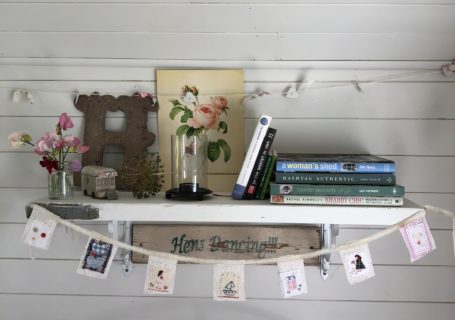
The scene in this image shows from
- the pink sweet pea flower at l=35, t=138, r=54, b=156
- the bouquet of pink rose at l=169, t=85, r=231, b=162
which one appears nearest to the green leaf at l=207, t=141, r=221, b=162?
the bouquet of pink rose at l=169, t=85, r=231, b=162

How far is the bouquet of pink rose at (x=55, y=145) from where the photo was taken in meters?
1.28

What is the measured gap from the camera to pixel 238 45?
140 cm

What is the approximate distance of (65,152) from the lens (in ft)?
4.50

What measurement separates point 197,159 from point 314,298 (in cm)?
58

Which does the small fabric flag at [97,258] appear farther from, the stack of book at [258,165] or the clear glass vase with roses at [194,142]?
the stack of book at [258,165]

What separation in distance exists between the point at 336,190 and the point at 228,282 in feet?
1.20

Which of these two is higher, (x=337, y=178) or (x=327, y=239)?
(x=337, y=178)

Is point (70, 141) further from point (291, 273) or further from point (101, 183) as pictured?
point (291, 273)

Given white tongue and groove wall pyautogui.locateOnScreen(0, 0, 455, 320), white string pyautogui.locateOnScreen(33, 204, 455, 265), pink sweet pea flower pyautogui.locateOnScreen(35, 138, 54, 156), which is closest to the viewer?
white string pyautogui.locateOnScreen(33, 204, 455, 265)

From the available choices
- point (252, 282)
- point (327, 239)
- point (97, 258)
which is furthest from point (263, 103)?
point (97, 258)

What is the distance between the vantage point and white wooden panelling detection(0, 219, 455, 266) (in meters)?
1.43

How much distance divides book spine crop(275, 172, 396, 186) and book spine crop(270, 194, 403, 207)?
0.04 m

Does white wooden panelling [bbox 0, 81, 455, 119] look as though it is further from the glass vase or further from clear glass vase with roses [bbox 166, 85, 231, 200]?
the glass vase

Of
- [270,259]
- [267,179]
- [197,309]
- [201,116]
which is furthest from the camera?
[197,309]
